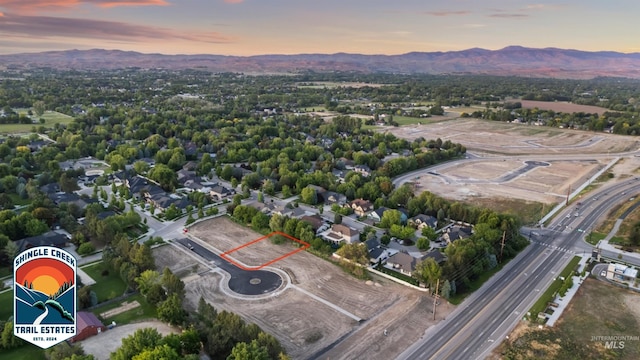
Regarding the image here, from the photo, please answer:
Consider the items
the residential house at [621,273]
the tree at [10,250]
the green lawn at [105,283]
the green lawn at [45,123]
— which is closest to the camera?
the green lawn at [105,283]

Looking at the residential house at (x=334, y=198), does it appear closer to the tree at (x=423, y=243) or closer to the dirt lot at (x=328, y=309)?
the tree at (x=423, y=243)

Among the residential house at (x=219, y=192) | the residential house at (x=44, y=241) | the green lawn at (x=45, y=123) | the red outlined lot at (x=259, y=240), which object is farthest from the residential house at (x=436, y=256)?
→ the green lawn at (x=45, y=123)

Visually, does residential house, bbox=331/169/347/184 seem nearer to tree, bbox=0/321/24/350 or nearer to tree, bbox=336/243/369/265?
tree, bbox=336/243/369/265

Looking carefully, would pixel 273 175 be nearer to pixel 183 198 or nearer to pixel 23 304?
pixel 183 198

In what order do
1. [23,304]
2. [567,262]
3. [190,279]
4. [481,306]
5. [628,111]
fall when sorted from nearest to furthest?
[23,304]
[481,306]
[190,279]
[567,262]
[628,111]

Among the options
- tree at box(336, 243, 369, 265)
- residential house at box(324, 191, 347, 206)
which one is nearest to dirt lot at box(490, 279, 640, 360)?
tree at box(336, 243, 369, 265)

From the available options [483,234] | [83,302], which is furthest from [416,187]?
[83,302]

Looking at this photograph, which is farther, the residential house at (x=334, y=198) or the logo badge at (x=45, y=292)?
the residential house at (x=334, y=198)
